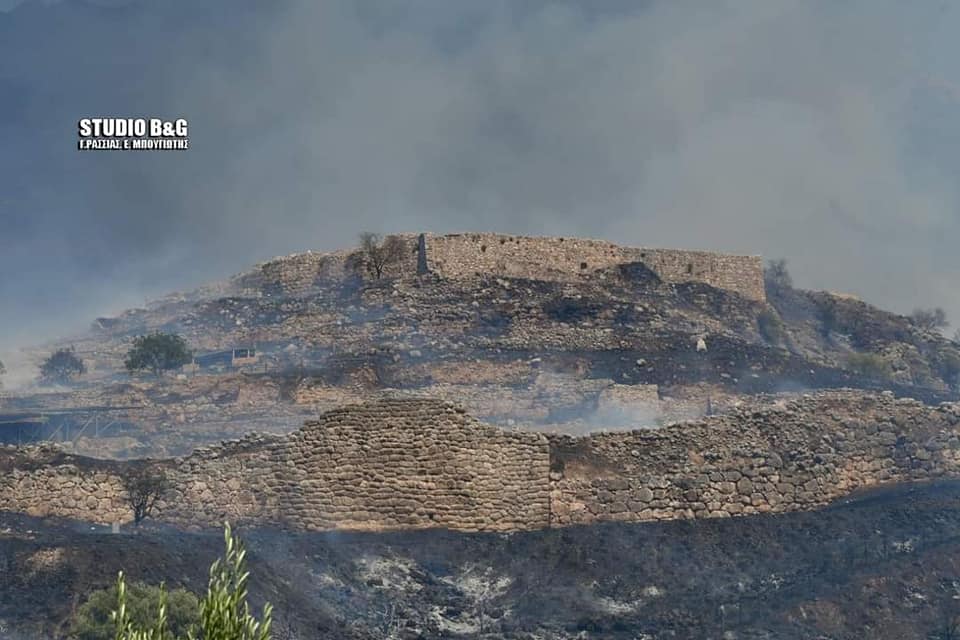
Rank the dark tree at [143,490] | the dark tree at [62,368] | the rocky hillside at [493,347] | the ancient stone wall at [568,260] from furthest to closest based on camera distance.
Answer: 1. the dark tree at [62,368]
2. the ancient stone wall at [568,260]
3. the rocky hillside at [493,347]
4. the dark tree at [143,490]

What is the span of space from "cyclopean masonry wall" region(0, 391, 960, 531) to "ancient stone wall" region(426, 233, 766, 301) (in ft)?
65.6

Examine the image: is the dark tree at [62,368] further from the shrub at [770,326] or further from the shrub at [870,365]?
the shrub at [870,365]

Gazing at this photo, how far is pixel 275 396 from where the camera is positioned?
3959 cm

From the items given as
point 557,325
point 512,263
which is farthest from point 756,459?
point 512,263

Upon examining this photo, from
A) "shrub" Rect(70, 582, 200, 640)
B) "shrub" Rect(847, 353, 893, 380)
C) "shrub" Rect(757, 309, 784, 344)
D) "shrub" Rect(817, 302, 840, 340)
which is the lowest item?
"shrub" Rect(70, 582, 200, 640)

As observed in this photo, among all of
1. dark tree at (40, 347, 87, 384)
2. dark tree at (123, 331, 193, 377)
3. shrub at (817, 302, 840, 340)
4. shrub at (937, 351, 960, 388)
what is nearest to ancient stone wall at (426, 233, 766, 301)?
shrub at (817, 302, 840, 340)

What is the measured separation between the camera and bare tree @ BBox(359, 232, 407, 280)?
160 feet

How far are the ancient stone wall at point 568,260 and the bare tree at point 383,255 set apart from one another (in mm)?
1316

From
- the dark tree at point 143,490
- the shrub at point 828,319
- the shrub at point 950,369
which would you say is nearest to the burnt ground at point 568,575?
the dark tree at point 143,490

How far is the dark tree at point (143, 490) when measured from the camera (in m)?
26.5

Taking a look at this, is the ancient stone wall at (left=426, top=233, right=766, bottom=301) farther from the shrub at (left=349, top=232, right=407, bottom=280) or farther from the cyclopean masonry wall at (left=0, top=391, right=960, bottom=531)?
the cyclopean masonry wall at (left=0, top=391, right=960, bottom=531)

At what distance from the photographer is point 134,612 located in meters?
18.8

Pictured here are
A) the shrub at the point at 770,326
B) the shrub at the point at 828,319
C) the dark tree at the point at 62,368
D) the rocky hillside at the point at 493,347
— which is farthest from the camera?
the shrub at the point at 828,319

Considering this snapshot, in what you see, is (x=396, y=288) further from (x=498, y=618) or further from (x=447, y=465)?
(x=498, y=618)
